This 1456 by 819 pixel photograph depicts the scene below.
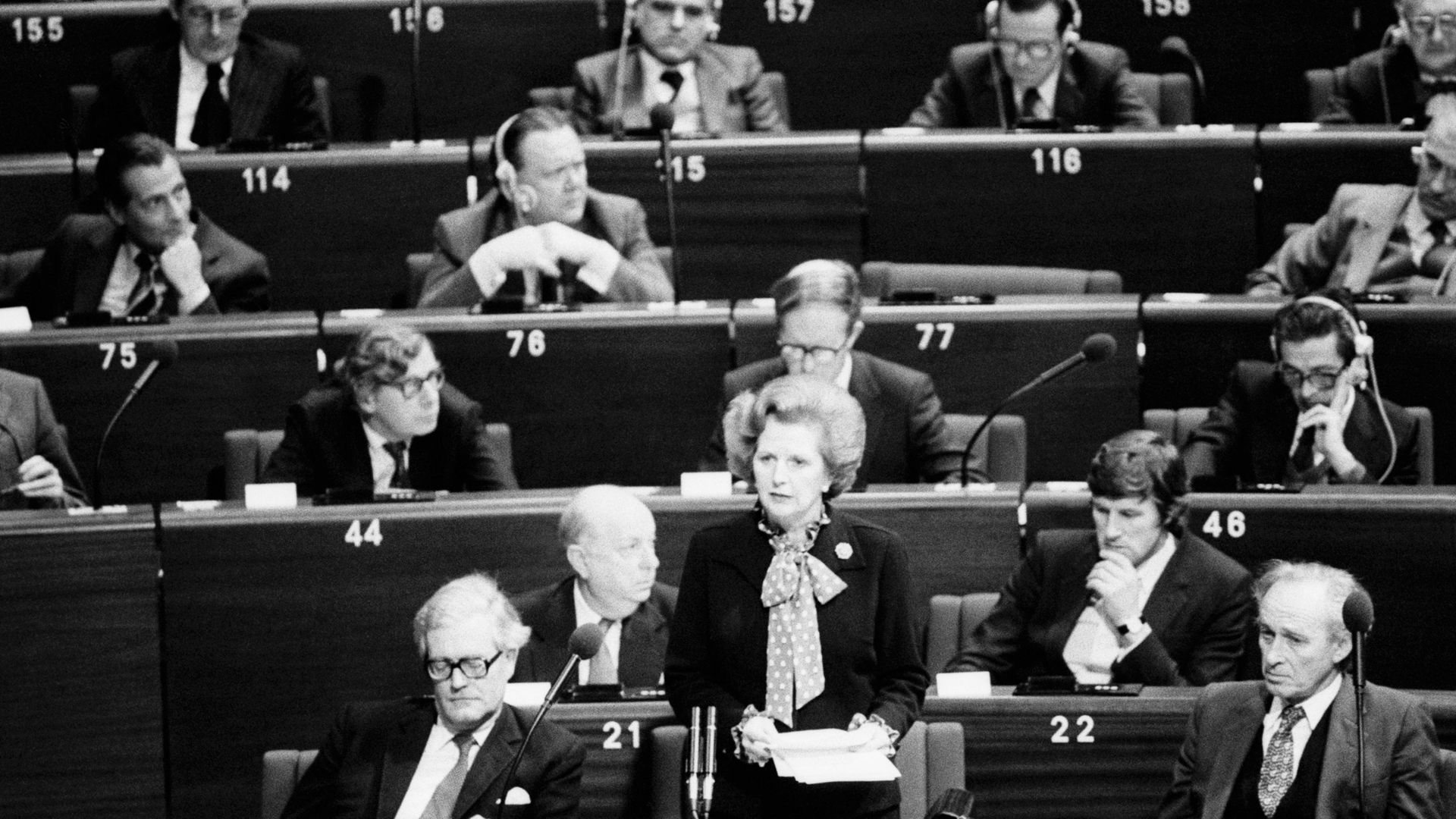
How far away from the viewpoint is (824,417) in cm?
336

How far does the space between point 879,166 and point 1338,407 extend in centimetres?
126

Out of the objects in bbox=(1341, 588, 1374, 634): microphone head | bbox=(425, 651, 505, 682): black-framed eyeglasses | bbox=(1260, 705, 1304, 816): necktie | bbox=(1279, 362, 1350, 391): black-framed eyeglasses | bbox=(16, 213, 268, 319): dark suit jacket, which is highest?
bbox=(16, 213, 268, 319): dark suit jacket

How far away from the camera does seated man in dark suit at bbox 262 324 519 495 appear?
451 centimetres

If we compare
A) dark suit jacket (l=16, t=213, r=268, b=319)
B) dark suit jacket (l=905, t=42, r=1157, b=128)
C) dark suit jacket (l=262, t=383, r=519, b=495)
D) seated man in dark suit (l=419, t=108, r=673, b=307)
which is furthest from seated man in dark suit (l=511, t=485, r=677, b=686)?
dark suit jacket (l=905, t=42, r=1157, b=128)

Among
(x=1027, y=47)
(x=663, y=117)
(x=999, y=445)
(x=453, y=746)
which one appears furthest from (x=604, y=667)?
(x=1027, y=47)

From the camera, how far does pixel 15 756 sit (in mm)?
Answer: 4055

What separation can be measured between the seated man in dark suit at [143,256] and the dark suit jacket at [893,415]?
1184mm

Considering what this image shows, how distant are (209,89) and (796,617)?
2995mm

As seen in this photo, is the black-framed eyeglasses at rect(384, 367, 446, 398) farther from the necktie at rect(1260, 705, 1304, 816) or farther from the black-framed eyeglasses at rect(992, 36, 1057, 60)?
the black-framed eyeglasses at rect(992, 36, 1057, 60)

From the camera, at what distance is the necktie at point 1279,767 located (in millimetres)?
3492

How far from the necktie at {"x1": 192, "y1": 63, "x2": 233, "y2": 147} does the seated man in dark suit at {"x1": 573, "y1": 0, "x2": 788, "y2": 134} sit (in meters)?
0.83

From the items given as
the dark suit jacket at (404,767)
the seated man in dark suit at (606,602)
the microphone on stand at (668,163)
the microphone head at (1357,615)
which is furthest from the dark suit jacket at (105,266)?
the microphone head at (1357,615)

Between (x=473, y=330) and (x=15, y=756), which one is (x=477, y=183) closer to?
(x=473, y=330)

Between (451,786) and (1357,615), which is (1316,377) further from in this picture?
(451,786)
